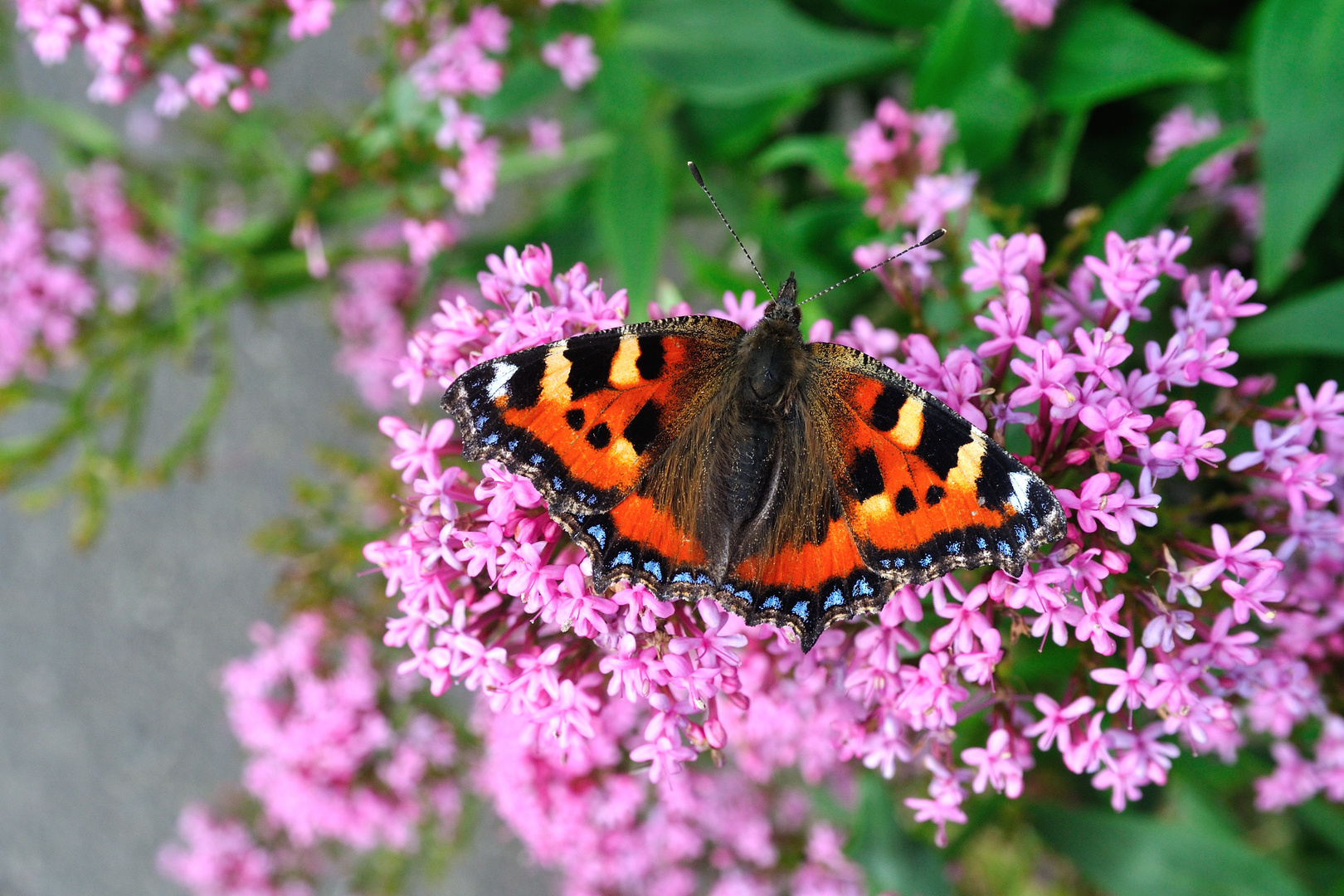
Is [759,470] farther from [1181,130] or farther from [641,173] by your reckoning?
[1181,130]

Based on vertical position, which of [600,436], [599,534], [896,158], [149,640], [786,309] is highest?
[896,158]

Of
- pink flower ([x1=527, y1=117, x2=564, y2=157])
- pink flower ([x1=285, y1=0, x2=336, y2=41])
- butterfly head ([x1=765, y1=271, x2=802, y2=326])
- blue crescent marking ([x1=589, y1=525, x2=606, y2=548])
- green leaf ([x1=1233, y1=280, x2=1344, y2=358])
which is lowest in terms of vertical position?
blue crescent marking ([x1=589, y1=525, x2=606, y2=548])

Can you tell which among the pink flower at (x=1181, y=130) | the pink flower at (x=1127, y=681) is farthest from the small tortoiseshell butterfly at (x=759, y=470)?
the pink flower at (x=1181, y=130)

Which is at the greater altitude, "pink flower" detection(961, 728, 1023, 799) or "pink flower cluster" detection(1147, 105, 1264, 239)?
"pink flower cluster" detection(1147, 105, 1264, 239)

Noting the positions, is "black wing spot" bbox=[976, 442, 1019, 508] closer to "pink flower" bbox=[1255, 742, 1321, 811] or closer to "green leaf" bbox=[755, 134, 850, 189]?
"green leaf" bbox=[755, 134, 850, 189]

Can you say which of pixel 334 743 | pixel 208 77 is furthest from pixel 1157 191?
pixel 334 743

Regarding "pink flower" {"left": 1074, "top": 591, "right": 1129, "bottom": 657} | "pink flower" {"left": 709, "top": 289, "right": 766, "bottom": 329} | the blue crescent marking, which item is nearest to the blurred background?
"pink flower" {"left": 709, "top": 289, "right": 766, "bottom": 329}

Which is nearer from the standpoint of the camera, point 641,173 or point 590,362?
point 590,362
